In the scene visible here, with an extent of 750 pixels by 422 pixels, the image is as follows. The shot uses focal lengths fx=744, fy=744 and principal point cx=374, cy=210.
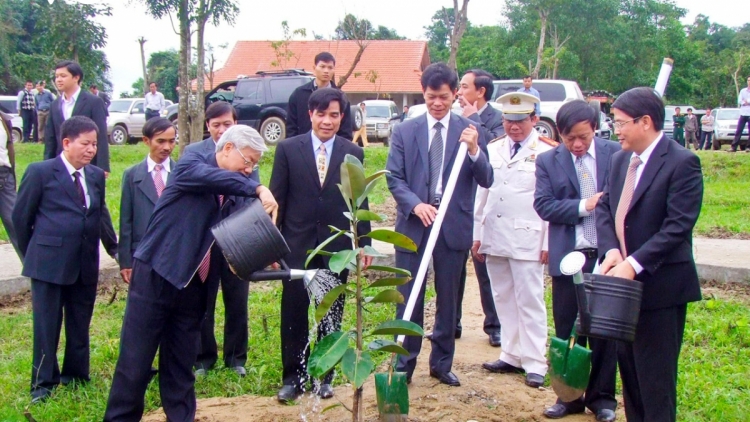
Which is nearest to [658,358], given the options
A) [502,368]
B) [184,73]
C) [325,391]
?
[502,368]

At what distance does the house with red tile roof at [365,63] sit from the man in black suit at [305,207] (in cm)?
2936

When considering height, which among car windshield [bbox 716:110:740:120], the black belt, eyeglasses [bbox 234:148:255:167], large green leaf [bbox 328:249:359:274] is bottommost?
the black belt

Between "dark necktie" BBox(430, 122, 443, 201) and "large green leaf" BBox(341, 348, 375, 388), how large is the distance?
4.98 ft

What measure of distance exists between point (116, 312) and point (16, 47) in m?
32.1

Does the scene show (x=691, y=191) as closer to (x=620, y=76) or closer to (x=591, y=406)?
(x=591, y=406)

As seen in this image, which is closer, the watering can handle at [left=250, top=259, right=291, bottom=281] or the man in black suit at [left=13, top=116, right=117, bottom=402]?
the watering can handle at [left=250, top=259, right=291, bottom=281]

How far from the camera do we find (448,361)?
4.52 meters

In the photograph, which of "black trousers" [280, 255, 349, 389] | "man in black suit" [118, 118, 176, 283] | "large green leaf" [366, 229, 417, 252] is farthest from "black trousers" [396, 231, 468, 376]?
"man in black suit" [118, 118, 176, 283]

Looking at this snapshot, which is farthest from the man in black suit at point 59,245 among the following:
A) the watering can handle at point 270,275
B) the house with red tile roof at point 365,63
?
the house with red tile roof at point 365,63

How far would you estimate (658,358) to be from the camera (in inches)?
129

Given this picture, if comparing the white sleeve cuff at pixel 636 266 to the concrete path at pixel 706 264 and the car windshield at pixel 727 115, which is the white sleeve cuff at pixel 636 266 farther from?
the car windshield at pixel 727 115

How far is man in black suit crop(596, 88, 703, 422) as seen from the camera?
126 inches

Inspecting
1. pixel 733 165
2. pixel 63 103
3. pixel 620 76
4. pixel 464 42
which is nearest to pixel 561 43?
pixel 620 76

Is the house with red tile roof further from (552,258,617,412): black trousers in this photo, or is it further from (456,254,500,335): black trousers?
Result: (552,258,617,412): black trousers
